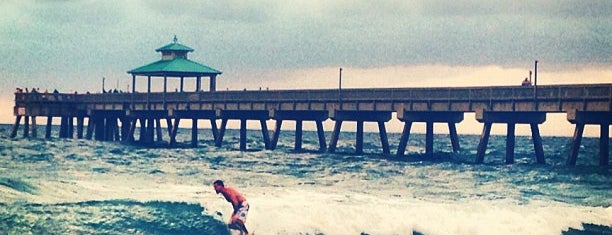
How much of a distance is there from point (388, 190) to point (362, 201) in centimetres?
266

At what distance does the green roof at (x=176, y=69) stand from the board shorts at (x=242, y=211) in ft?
78.8

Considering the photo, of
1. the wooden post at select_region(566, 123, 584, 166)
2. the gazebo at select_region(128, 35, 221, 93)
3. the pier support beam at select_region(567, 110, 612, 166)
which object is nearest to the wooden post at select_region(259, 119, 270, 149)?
the gazebo at select_region(128, 35, 221, 93)

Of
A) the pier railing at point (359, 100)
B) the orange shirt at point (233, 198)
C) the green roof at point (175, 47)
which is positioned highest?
the green roof at point (175, 47)

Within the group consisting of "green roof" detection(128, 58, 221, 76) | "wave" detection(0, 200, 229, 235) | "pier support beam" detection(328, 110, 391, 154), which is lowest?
"wave" detection(0, 200, 229, 235)

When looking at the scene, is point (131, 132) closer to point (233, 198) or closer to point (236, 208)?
point (233, 198)

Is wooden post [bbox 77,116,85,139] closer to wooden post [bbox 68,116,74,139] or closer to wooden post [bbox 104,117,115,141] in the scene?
wooden post [bbox 68,116,74,139]

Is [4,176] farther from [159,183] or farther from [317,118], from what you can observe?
[317,118]

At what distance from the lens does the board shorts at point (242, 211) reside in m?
17.7

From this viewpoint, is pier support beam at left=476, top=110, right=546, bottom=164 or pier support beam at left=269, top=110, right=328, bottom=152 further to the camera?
pier support beam at left=269, top=110, right=328, bottom=152

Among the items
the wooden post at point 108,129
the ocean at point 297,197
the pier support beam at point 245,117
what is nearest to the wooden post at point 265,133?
the pier support beam at point 245,117

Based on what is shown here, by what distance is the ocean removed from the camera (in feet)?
58.9

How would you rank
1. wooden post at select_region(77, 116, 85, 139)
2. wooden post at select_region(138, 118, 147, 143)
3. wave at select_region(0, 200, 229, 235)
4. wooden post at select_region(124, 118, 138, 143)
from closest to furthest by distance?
wave at select_region(0, 200, 229, 235) < wooden post at select_region(124, 118, 138, 143) < wooden post at select_region(138, 118, 147, 143) < wooden post at select_region(77, 116, 85, 139)

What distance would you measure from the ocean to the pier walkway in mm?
1756

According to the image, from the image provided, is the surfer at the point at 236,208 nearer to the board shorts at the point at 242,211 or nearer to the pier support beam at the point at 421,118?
the board shorts at the point at 242,211
